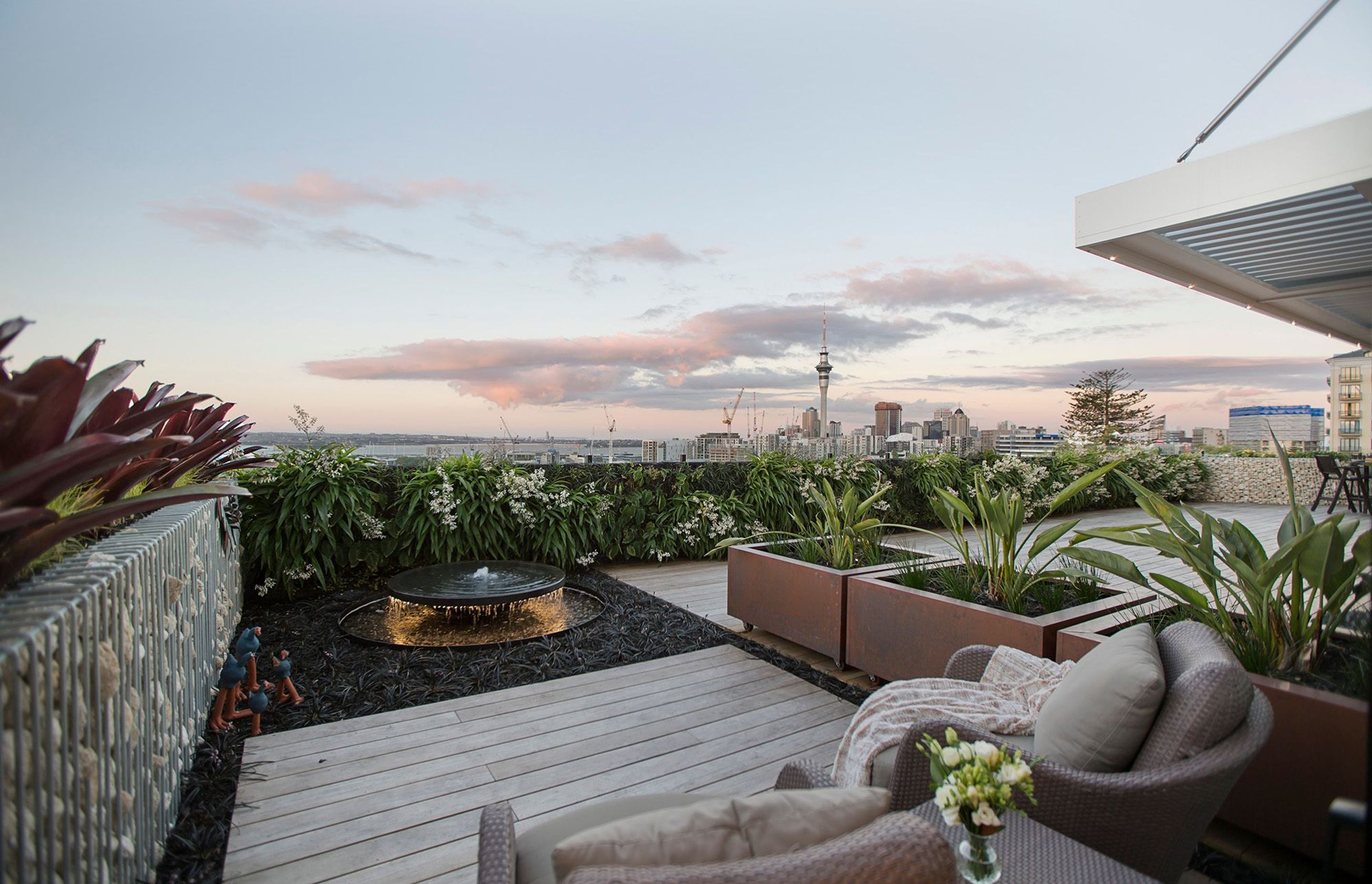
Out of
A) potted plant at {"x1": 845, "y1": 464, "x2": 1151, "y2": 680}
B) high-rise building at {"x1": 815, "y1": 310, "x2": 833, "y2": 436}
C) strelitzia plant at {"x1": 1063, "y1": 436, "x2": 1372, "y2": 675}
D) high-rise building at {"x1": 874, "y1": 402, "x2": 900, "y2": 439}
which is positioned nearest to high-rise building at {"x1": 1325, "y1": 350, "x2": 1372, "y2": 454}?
strelitzia plant at {"x1": 1063, "y1": 436, "x2": 1372, "y2": 675}

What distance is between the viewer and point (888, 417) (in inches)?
445

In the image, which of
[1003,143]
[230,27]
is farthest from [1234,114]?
[230,27]

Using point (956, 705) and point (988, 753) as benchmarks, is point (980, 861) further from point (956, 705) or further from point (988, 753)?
point (956, 705)

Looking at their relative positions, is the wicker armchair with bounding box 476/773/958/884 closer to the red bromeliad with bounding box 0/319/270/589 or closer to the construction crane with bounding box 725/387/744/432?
the red bromeliad with bounding box 0/319/270/589

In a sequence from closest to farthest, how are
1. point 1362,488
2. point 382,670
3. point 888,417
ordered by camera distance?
point 1362,488 < point 382,670 < point 888,417

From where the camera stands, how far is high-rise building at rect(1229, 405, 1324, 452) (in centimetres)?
775

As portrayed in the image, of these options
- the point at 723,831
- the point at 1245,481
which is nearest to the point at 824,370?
the point at 1245,481

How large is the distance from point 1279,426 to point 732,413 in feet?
27.4

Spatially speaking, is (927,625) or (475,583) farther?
(475,583)

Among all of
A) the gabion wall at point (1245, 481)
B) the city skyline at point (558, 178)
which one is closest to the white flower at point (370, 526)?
the city skyline at point (558, 178)

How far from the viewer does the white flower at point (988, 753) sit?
1.11 m

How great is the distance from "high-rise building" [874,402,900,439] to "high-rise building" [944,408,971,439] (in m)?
0.78

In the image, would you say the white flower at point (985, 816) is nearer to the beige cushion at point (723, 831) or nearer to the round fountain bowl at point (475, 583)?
the beige cushion at point (723, 831)

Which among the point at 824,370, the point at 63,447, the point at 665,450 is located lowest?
the point at 665,450
